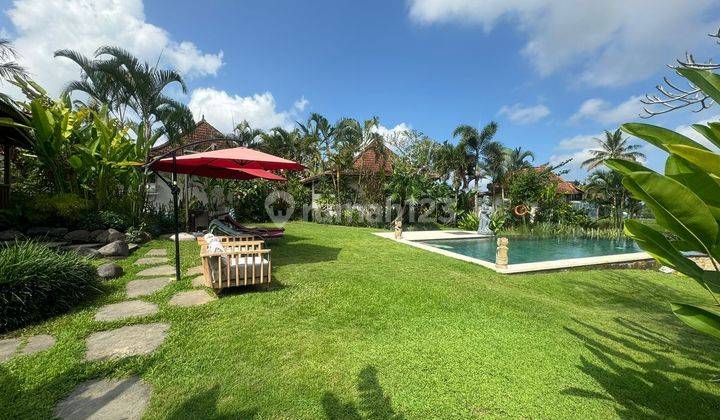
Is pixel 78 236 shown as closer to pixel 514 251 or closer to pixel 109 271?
pixel 109 271

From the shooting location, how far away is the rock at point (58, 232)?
7.98m

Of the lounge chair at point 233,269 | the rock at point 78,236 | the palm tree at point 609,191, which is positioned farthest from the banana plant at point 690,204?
the palm tree at point 609,191

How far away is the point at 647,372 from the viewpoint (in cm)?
331

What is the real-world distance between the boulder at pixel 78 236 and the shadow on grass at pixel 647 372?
10407 mm

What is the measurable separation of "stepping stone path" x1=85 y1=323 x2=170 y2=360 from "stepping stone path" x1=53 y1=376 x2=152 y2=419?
451mm

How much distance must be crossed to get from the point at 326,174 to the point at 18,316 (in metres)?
16.5

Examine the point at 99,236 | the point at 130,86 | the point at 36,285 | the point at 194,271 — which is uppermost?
the point at 130,86

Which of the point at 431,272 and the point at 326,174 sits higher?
the point at 326,174

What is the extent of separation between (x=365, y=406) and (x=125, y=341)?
113 inches

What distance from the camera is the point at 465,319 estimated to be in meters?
4.42

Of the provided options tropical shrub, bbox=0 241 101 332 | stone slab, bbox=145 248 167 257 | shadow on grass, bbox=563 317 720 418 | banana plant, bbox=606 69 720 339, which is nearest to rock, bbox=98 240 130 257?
stone slab, bbox=145 248 167 257

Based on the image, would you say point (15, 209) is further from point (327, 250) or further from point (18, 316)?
point (327, 250)

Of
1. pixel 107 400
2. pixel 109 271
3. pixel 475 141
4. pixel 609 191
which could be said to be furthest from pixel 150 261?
pixel 609 191

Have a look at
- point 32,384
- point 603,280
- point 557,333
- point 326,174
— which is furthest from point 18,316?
point 326,174
